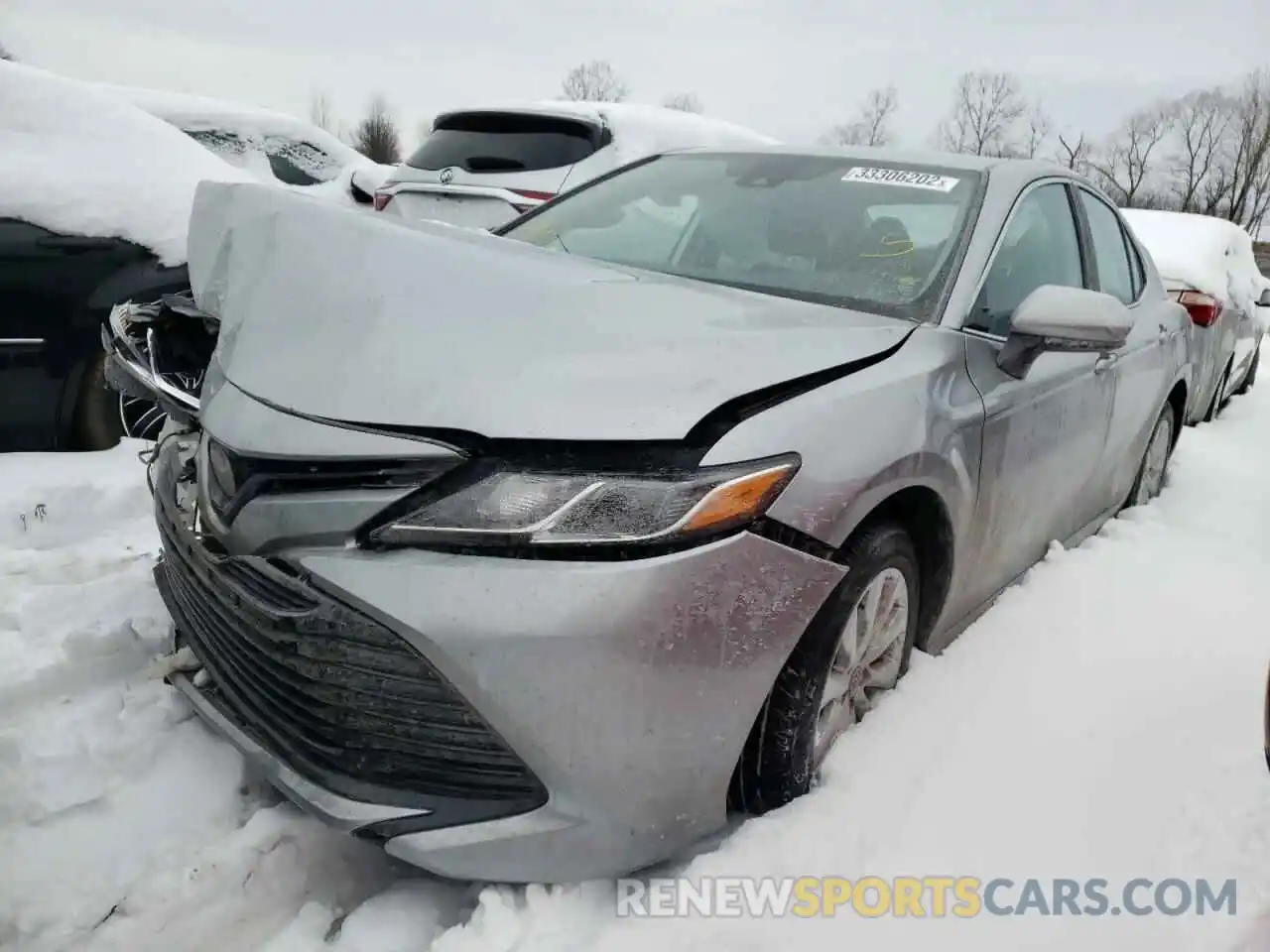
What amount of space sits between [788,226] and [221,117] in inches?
228

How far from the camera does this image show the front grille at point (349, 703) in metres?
1.46

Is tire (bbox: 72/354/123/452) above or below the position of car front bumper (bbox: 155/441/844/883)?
below

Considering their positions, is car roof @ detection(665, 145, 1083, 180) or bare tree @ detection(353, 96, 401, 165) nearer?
car roof @ detection(665, 145, 1083, 180)

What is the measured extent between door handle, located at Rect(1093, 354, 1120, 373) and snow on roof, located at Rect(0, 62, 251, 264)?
297cm

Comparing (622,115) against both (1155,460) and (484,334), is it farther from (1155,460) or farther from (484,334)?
(484,334)

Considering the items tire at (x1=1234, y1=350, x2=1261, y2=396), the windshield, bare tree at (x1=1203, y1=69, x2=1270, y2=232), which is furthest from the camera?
bare tree at (x1=1203, y1=69, x2=1270, y2=232)

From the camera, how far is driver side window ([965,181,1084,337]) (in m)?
2.28

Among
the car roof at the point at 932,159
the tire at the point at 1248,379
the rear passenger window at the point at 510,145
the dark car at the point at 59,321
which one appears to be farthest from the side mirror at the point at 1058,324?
the tire at the point at 1248,379

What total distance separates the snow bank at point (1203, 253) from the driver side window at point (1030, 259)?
2.81 m

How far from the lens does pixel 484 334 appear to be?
1600mm

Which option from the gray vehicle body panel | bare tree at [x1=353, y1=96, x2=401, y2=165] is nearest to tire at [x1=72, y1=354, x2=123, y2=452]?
the gray vehicle body panel

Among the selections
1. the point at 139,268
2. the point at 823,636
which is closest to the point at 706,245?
the point at 823,636

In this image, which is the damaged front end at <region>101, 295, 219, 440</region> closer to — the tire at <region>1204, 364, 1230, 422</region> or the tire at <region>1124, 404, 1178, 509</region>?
the tire at <region>1124, 404, 1178, 509</region>

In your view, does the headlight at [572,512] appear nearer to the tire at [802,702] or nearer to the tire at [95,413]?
→ the tire at [802,702]
